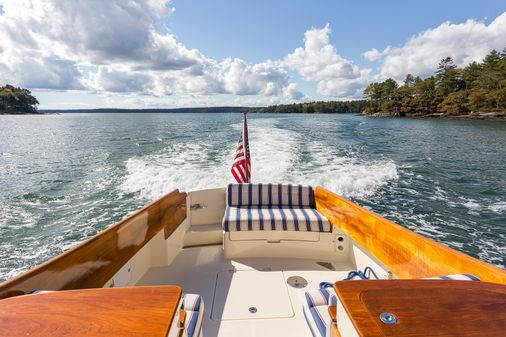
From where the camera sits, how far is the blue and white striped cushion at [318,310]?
1.28 meters

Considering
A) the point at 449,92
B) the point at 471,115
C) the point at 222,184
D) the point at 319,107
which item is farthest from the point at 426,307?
the point at 319,107

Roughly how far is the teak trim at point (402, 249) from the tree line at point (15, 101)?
3663 inches

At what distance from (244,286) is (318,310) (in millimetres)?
1008

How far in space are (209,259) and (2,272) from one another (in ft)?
10.2

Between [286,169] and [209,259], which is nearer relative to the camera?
[209,259]

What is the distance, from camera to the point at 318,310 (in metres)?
1.38

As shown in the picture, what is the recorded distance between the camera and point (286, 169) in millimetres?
8125

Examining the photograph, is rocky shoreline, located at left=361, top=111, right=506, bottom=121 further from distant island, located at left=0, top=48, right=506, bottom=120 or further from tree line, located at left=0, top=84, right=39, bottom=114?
tree line, located at left=0, top=84, right=39, bottom=114

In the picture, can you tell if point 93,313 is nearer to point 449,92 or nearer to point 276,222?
point 276,222

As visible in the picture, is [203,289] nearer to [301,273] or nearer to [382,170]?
Result: [301,273]

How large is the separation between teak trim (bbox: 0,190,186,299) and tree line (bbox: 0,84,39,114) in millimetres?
91955

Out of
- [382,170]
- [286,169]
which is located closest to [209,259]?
[286,169]

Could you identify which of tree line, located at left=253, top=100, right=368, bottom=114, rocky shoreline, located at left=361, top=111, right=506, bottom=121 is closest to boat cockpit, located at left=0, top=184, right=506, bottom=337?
rocky shoreline, located at left=361, top=111, right=506, bottom=121

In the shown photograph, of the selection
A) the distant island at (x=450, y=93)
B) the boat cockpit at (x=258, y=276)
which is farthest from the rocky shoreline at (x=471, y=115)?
the boat cockpit at (x=258, y=276)
